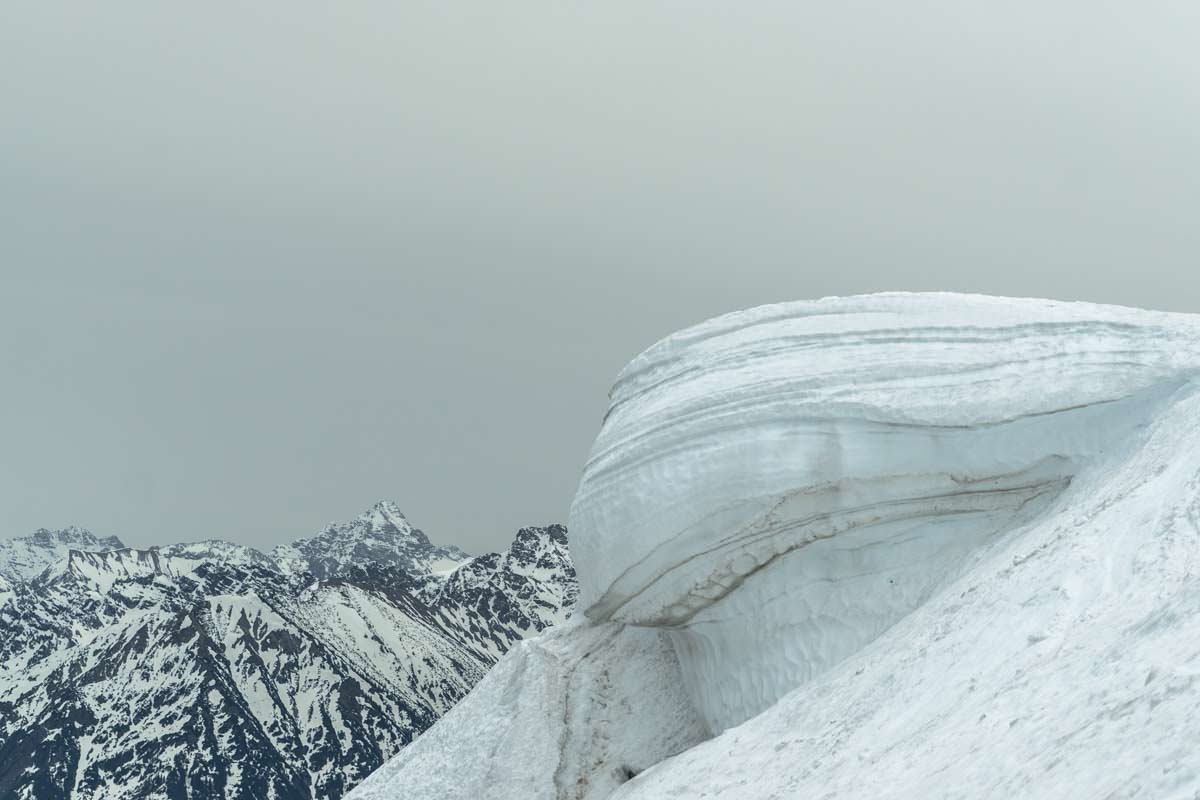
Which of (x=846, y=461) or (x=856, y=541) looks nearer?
(x=846, y=461)

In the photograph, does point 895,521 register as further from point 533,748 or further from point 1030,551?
point 533,748

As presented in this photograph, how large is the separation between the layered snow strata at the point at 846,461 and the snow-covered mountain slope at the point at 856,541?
0.05 meters

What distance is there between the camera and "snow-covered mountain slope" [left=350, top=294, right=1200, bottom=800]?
16.9 metres

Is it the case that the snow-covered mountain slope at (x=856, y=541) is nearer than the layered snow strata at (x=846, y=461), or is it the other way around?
the snow-covered mountain slope at (x=856, y=541)

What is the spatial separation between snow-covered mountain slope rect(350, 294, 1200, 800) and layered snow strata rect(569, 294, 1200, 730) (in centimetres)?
5

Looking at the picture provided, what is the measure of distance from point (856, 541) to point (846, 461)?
1607mm

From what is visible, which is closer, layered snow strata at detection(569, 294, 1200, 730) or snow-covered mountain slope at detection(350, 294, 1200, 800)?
snow-covered mountain slope at detection(350, 294, 1200, 800)

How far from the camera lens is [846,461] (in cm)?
2241

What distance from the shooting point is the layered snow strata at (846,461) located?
71.3 ft

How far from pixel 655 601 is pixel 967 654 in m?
8.22

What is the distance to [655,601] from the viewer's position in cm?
2455

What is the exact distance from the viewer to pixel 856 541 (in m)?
23.0

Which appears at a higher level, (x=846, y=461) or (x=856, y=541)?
(x=846, y=461)

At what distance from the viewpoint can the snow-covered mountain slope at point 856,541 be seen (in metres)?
16.9
